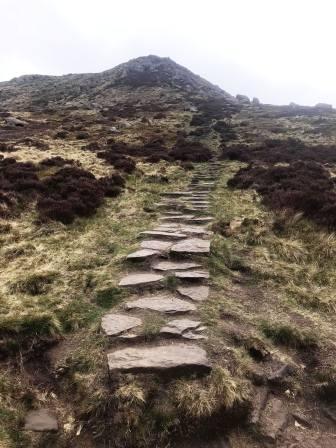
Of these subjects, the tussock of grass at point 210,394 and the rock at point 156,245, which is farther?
the rock at point 156,245

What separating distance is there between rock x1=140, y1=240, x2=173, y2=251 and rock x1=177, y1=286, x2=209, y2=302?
191 cm

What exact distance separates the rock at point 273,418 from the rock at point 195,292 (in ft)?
8.02

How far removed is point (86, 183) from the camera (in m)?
15.4

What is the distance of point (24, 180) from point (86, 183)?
2.41 meters

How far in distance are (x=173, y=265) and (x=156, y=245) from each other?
50.3 inches

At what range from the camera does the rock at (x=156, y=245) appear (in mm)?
9789

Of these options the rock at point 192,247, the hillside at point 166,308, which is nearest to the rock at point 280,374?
the hillside at point 166,308

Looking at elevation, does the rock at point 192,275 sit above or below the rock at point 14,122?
below

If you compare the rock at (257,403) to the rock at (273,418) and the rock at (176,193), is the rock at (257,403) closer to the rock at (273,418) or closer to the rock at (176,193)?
the rock at (273,418)

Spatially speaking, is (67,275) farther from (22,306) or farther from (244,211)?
(244,211)

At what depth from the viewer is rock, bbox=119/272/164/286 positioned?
8039 mm

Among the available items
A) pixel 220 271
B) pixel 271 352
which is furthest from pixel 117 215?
pixel 271 352

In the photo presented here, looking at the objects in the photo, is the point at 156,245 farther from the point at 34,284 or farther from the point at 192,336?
the point at 192,336

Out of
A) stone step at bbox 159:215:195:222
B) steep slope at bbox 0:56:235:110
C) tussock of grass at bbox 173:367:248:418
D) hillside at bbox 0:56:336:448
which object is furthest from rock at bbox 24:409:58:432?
steep slope at bbox 0:56:235:110
